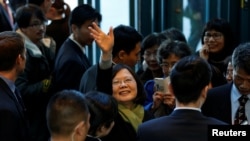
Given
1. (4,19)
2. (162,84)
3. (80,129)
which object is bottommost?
(162,84)

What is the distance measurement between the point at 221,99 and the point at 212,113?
0.10 m

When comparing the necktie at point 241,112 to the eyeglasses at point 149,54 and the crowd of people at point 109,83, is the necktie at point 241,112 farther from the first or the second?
the eyeglasses at point 149,54

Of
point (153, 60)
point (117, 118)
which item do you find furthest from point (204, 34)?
point (117, 118)

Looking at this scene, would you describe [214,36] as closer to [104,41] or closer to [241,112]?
[241,112]

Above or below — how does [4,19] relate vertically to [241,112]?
above

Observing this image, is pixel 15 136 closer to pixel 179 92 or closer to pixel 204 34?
pixel 179 92

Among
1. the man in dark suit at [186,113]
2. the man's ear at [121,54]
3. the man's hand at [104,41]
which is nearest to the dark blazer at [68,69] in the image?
the man's ear at [121,54]

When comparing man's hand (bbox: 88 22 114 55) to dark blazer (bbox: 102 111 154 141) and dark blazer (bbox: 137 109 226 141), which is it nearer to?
dark blazer (bbox: 102 111 154 141)

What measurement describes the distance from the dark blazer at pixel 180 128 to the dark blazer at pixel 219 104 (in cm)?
69

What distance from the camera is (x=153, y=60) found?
4.72 metres

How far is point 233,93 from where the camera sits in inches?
144

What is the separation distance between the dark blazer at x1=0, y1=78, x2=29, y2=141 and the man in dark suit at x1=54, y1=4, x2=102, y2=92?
1.07 metres

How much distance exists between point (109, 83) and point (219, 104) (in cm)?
67

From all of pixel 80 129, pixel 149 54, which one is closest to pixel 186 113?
pixel 80 129
